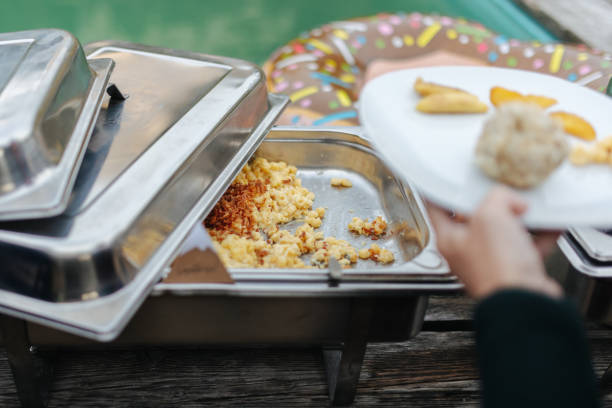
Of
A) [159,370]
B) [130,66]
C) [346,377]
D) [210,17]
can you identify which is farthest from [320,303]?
[210,17]

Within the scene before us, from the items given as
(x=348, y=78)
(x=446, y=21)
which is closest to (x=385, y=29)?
(x=446, y=21)

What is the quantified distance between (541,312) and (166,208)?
63 centimetres

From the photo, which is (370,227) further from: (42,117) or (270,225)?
(42,117)

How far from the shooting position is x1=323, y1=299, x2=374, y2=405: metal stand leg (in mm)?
926

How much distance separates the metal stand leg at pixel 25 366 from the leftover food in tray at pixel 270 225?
41 centimetres

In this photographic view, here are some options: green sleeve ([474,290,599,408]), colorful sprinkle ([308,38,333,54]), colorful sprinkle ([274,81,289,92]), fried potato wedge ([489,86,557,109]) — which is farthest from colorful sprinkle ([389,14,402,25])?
green sleeve ([474,290,599,408])

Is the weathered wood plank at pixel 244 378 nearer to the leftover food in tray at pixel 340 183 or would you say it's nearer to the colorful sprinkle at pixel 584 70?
the leftover food in tray at pixel 340 183

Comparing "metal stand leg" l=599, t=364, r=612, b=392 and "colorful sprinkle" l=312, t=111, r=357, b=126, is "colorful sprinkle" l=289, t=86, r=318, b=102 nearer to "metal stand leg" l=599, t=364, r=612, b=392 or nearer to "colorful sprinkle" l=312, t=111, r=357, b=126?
"colorful sprinkle" l=312, t=111, r=357, b=126

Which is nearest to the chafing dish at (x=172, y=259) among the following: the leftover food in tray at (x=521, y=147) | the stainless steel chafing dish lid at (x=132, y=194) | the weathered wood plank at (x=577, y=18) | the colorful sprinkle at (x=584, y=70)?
the stainless steel chafing dish lid at (x=132, y=194)

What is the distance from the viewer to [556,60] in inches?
104

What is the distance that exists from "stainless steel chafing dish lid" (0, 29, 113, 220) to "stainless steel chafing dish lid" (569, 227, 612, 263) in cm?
102

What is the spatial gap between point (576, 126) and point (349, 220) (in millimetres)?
617

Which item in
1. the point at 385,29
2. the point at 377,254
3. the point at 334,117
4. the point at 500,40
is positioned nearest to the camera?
→ the point at 377,254

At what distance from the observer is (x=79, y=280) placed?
753 millimetres
